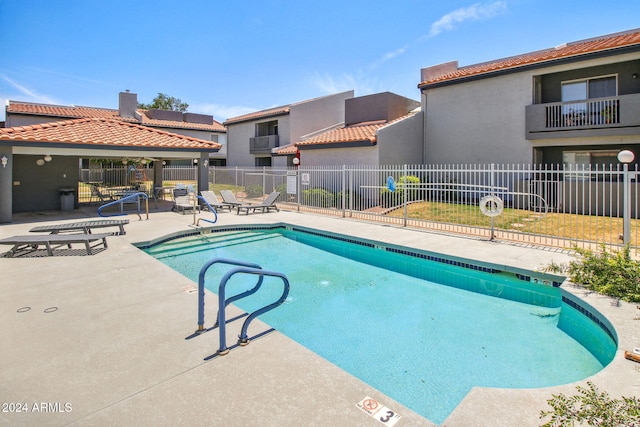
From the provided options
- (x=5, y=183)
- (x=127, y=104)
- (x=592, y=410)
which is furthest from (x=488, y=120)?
(x=127, y=104)

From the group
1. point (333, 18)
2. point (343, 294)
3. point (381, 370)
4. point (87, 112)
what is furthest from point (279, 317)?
point (87, 112)

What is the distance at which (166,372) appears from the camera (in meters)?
3.56

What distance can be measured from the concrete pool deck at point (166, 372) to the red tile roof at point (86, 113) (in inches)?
1169

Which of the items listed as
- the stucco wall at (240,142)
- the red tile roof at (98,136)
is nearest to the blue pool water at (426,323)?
the red tile roof at (98,136)

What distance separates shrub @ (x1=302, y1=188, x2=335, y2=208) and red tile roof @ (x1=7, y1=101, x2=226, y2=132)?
859 inches

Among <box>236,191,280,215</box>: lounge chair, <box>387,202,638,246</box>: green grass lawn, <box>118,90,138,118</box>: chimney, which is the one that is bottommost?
<box>387,202,638,246</box>: green grass lawn

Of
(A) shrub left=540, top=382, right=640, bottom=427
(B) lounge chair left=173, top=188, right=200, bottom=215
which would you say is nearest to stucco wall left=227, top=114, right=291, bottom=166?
(B) lounge chair left=173, top=188, right=200, bottom=215

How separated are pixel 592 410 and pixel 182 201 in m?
16.8

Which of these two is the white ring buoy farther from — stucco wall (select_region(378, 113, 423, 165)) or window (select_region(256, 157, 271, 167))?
window (select_region(256, 157, 271, 167))

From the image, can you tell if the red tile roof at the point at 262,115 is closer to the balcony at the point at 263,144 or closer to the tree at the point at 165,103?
the balcony at the point at 263,144

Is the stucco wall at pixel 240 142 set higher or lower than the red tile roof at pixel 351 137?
higher

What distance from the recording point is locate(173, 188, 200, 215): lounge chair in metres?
16.2

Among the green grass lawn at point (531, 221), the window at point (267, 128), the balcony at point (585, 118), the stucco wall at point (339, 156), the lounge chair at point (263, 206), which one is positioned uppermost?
the window at point (267, 128)

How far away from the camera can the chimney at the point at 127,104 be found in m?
34.7
